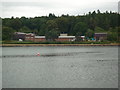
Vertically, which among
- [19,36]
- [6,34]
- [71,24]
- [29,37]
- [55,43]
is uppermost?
[71,24]

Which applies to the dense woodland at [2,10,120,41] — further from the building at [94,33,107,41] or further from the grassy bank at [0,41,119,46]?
the grassy bank at [0,41,119,46]

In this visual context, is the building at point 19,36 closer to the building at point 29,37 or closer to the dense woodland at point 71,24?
the building at point 29,37

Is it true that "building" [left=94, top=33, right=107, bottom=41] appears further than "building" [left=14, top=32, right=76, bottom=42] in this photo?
A: No

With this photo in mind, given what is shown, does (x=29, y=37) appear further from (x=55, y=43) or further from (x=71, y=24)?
(x=71, y=24)

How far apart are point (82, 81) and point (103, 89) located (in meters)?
2.79

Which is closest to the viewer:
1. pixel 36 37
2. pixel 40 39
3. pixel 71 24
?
pixel 40 39

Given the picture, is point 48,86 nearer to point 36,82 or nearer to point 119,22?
point 36,82

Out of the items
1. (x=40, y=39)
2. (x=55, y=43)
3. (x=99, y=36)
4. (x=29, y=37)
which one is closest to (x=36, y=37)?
(x=40, y=39)

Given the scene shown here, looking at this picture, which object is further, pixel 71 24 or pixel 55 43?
pixel 71 24

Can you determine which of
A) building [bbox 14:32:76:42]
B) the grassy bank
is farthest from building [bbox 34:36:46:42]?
the grassy bank

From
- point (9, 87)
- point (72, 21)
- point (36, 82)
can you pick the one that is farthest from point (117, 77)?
point (72, 21)

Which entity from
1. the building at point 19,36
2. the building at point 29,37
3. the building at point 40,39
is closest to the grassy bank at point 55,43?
the building at point 40,39

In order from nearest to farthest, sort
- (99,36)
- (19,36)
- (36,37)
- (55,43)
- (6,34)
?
(6,34), (55,43), (99,36), (36,37), (19,36)

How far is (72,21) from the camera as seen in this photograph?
116 m
